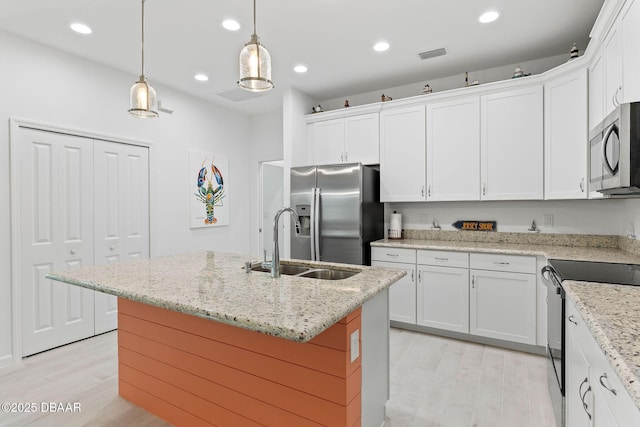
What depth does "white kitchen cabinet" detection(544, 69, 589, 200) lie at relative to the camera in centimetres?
292

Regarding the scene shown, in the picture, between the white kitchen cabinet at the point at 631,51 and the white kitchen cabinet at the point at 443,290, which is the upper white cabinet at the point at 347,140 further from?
the white kitchen cabinet at the point at 631,51

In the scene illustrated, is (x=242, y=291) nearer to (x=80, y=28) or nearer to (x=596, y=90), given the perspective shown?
(x=80, y=28)

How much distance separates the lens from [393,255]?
3.63 meters

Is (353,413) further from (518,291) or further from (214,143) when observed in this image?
(214,143)

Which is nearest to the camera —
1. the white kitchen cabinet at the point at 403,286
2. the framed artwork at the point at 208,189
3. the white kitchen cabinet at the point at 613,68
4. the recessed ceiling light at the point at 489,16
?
the white kitchen cabinet at the point at 613,68

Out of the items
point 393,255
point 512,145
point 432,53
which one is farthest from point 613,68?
point 393,255

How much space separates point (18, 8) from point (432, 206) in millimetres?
4074

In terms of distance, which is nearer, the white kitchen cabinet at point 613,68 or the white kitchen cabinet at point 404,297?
the white kitchen cabinet at point 613,68

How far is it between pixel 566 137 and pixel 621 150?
1.62 m

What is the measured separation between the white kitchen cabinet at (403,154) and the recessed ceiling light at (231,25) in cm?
184

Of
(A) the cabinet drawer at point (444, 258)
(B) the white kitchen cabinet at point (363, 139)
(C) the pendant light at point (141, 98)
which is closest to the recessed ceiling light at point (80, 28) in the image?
(C) the pendant light at point (141, 98)

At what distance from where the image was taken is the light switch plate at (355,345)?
5.10 feet

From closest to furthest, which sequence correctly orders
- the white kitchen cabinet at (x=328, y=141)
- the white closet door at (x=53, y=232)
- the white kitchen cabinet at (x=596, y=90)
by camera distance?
the white kitchen cabinet at (x=596, y=90) → the white closet door at (x=53, y=232) → the white kitchen cabinet at (x=328, y=141)

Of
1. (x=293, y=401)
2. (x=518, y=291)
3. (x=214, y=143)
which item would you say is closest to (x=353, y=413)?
(x=293, y=401)
